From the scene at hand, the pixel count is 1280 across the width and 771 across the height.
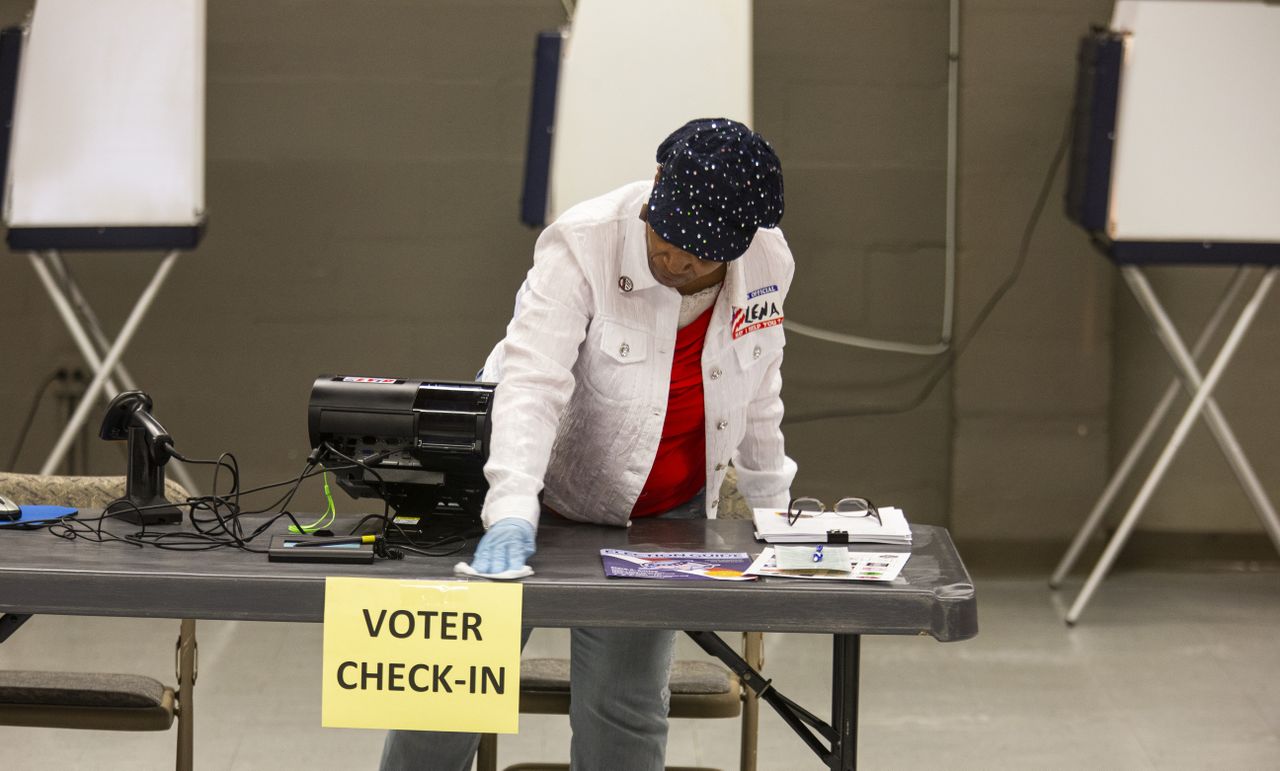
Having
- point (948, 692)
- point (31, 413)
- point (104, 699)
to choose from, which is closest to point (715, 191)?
point (104, 699)

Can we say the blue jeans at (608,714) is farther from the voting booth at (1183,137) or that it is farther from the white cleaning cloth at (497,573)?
the voting booth at (1183,137)

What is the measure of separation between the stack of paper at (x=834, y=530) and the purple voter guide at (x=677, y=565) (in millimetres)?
102

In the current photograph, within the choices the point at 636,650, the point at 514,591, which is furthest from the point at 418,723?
the point at 636,650

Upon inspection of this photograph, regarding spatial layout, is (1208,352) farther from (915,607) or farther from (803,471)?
(915,607)

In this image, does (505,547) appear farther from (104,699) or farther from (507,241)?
Result: (507,241)

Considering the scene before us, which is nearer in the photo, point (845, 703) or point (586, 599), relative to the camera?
point (586, 599)

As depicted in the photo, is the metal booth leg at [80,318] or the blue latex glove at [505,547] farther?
the metal booth leg at [80,318]

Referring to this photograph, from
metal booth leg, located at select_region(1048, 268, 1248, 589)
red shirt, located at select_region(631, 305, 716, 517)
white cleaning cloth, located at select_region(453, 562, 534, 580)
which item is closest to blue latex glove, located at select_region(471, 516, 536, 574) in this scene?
white cleaning cloth, located at select_region(453, 562, 534, 580)

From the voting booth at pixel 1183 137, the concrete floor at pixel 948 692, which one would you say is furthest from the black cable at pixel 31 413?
the voting booth at pixel 1183 137

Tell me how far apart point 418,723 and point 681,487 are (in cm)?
63

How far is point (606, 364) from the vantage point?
6.40 ft

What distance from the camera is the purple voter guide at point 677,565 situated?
1.72 m

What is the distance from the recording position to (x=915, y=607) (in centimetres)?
167

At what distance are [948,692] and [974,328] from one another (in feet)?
4.28
